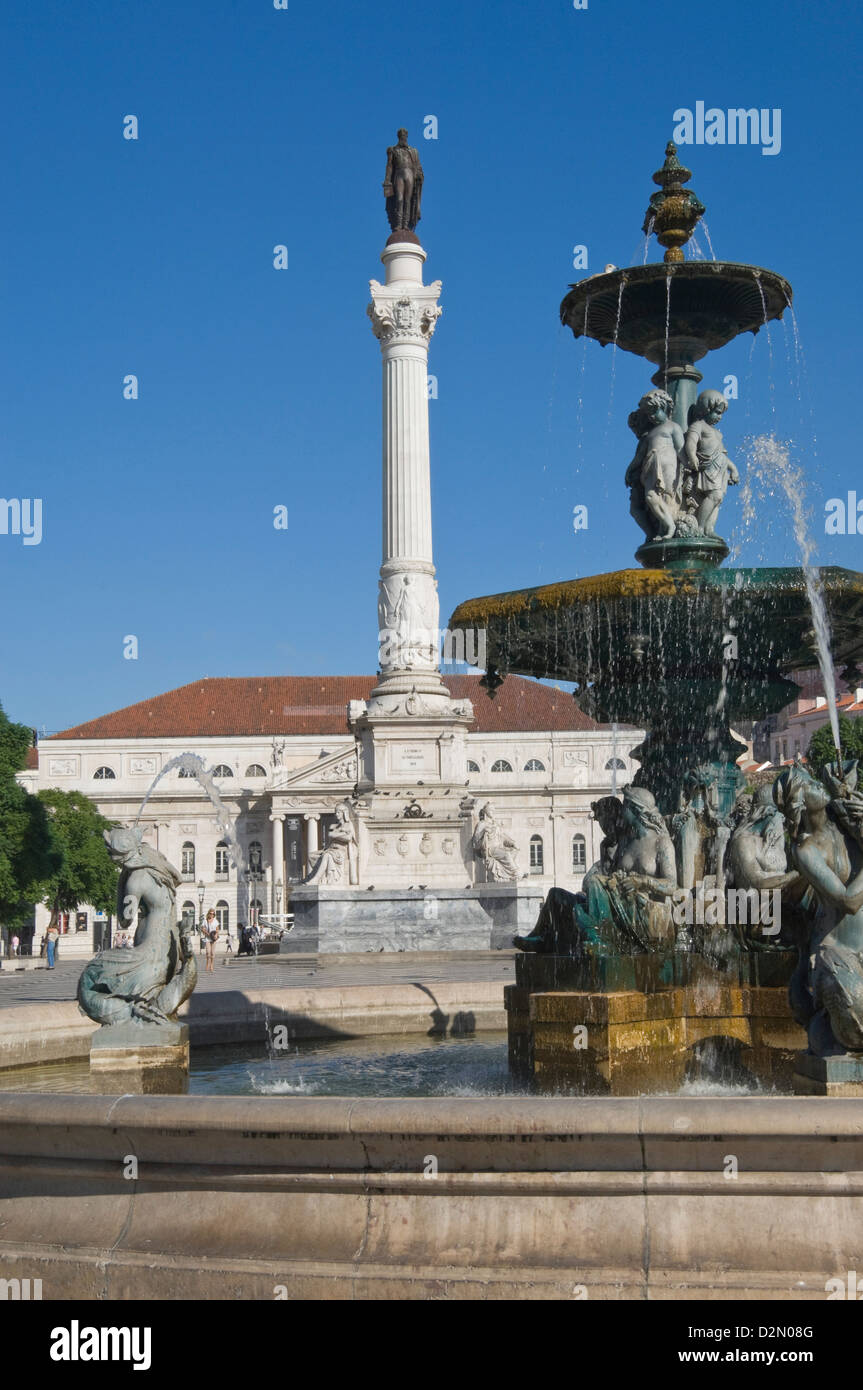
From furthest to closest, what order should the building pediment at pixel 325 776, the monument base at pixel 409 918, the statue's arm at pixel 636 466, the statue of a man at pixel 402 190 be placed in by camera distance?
the building pediment at pixel 325 776 → the statue of a man at pixel 402 190 → the monument base at pixel 409 918 → the statue's arm at pixel 636 466

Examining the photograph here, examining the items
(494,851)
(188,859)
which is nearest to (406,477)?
(494,851)

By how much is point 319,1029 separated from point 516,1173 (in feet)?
19.3

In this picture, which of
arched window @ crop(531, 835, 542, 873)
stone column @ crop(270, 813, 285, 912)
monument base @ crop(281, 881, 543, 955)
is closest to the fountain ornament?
monument base @ crop(281, 881, 543, 955)

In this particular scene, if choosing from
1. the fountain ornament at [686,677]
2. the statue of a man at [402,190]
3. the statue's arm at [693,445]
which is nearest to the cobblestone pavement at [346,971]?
the fountain ornament at [686,677]

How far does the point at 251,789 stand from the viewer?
87812mm

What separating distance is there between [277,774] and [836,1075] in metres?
79.5

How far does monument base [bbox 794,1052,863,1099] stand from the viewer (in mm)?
5746

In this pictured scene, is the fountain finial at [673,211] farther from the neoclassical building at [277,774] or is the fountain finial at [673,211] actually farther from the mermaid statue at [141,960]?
the neoclassical building at [277,774]

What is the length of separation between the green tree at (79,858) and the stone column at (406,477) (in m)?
23.3

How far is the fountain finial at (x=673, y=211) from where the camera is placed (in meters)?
9.50

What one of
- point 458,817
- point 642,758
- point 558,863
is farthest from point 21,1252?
point 558,863

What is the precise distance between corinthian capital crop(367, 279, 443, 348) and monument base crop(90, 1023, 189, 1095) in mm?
38097

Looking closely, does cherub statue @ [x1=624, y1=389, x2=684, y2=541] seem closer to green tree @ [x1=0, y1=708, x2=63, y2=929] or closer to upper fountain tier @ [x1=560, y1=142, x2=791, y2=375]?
upper fountain tier @ [x1=560, y1=142, x2=791, y2=375]
